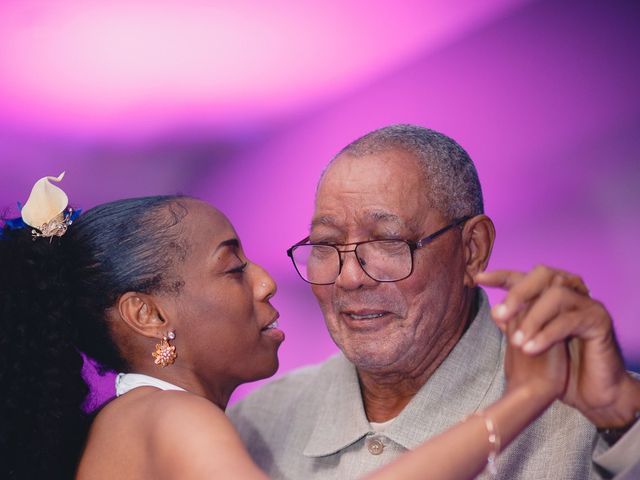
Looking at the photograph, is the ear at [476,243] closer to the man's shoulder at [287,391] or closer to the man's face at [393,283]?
the man's face at [393,283]

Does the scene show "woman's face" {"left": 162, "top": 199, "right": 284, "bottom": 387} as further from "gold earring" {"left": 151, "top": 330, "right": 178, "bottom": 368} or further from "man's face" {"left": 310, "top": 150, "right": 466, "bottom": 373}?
"man's face" {"left": 310, "top": 150, "right": 466, "bottom": 373}

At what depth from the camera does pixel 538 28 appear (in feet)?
10.3

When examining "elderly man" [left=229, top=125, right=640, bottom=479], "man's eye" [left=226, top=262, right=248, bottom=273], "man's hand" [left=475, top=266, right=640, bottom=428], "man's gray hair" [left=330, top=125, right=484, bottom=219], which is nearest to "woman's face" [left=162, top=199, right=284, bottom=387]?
"man's eye" [left=226, top=262, right=248, bottom=273]

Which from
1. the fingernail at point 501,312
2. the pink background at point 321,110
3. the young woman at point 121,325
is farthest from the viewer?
the pink background at point 321,110

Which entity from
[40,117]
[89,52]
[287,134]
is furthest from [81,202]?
[287,134]

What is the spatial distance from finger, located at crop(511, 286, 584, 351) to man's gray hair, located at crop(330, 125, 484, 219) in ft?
2.22

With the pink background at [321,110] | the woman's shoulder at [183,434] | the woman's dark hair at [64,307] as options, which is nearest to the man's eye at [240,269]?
the woman's dark hair at [64,307]

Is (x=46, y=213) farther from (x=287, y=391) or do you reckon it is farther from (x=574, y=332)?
(x=574, y=332)

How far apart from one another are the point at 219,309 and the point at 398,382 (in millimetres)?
499

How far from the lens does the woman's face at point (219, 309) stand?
6.75 feet

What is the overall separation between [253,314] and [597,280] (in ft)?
4.53

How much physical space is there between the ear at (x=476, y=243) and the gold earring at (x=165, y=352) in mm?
725

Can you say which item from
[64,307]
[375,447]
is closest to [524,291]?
[375,447]

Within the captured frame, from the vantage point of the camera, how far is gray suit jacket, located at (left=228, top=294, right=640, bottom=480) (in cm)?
192
